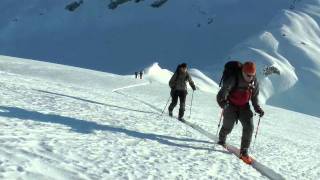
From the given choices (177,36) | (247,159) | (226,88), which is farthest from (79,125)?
(177,36)

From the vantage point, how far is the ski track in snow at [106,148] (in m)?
7.87

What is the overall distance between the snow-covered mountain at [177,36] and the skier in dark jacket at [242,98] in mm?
69746

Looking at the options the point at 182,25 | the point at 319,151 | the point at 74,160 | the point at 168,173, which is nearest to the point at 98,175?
the point at 74,160

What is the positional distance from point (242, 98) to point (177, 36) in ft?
326

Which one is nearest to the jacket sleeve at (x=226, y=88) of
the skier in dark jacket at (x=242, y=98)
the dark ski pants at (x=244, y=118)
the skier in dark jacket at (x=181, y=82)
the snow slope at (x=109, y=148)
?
the skier in dark jacket at (x=242, y=98)

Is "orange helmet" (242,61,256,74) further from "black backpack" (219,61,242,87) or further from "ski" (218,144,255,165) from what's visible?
"ski" (218,144,255,165)

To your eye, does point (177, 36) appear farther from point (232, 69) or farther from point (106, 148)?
point (106, 148)

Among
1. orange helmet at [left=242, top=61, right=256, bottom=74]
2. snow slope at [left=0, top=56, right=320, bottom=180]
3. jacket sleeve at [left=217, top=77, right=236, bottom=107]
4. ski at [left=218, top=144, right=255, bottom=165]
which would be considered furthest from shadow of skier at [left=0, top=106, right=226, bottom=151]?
orange helmet at [left=242, top=61, right=256, bottom=74]

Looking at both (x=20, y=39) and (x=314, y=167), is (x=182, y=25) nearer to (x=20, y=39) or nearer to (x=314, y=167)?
(x=20, y=39)

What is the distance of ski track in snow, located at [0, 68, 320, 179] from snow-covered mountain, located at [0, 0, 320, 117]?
68037mm

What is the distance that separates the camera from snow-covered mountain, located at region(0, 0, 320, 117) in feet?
296

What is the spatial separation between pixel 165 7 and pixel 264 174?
112281 mm

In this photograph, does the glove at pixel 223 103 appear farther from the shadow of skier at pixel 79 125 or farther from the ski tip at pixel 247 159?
the ski tip at pixel 247 159

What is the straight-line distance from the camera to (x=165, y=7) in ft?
397
